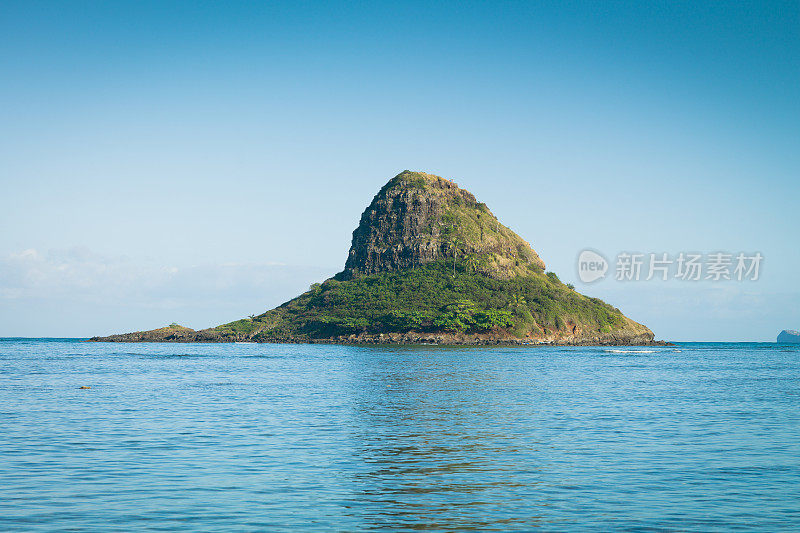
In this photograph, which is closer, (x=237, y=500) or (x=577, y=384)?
(x=237, y=500)

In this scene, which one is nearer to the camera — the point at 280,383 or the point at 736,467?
the point at 736,467

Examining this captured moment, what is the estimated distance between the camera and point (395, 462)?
26359 mm

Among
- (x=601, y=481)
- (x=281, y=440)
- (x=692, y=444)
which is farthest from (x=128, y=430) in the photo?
(x=692, y=444)

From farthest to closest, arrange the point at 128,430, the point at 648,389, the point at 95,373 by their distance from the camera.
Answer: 1. the point at 95,373
2. the point at 648,389
3. the point at 128,430

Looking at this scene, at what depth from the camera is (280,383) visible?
2584 inches

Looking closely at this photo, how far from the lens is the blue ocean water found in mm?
19000

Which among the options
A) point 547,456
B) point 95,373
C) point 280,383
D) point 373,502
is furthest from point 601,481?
point 95,373

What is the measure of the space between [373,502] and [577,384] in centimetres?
4876

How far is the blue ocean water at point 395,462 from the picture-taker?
19.0 meters

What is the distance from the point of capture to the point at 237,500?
67.8ft

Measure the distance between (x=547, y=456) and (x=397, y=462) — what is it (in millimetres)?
6366

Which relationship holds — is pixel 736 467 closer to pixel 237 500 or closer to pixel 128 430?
pixel 237 500

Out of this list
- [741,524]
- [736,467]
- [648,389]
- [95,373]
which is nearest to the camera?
[741,524]

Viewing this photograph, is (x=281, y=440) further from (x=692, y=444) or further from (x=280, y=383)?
(x=280, y=383)
